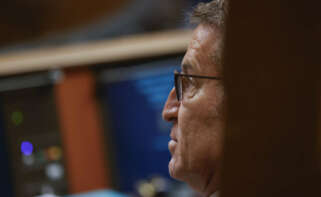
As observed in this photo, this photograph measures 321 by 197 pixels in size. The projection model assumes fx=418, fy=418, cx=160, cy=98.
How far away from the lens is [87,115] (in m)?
2.60

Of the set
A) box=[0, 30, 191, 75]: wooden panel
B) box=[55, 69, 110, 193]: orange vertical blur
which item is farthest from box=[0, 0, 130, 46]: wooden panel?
box=[55, 69, 110, 193]: orange vertical blur

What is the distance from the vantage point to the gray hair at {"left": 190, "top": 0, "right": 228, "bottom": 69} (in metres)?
0.65

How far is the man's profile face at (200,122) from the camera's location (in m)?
0.69

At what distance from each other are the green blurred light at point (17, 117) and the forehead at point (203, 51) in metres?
1.74

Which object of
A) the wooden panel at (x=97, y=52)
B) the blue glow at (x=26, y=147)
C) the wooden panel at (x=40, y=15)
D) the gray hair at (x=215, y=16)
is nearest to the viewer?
the gray hair at (x=215, y=16)

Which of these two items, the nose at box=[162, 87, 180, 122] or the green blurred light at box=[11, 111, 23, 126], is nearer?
the nose at box=[162, 87, 180, 122]

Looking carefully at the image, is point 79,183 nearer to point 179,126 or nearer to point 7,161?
point 7,161

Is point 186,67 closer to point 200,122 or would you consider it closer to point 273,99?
point 200,122

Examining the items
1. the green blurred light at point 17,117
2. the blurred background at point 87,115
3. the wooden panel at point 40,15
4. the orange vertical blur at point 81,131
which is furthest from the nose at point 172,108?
the orange vertical blur at point 81,131

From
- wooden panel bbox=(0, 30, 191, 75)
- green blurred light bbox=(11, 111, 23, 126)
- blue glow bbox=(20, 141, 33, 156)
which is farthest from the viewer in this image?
wooden panel bbox=(0, 30, 191, 75)

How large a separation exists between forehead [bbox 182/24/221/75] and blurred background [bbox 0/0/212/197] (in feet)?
4.98

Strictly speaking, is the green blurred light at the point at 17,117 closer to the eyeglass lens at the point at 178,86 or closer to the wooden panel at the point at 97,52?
the wooden panel at the point at 97,52

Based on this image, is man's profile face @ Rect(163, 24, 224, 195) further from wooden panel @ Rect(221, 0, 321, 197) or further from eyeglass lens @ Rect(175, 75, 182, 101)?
wooden panel @ Rect(221, 0, 321, 197)

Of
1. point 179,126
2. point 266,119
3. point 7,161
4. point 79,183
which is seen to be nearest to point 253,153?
point 266,119
